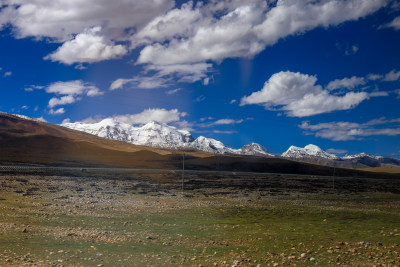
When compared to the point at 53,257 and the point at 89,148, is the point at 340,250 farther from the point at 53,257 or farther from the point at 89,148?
the point at 89,148

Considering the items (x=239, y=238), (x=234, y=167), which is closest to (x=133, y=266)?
(x=239, y=238)

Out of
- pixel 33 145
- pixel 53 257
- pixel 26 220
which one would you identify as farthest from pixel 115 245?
pixel 33 145

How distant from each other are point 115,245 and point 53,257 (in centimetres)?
255

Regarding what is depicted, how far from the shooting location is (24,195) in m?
27.4

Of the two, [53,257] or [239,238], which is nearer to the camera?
[53,257]

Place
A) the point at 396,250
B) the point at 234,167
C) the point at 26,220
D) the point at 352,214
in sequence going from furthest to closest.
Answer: the point at 234,167
the point at 352,214
the point at 26,220
the point at 396,250

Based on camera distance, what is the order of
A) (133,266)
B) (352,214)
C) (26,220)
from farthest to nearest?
(352,214) → (26,220) → (133,266)

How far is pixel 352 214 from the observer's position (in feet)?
80.4

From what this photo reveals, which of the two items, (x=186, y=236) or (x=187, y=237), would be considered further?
(x=186, y=236)

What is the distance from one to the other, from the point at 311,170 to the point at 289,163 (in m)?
6.53

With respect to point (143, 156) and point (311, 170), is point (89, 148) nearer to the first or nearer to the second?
point (143, 156)

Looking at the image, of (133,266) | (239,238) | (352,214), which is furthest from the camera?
(352,214)

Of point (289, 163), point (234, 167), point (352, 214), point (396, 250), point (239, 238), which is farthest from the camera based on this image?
point (289, 163)

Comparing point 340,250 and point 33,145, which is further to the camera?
point 33,145
